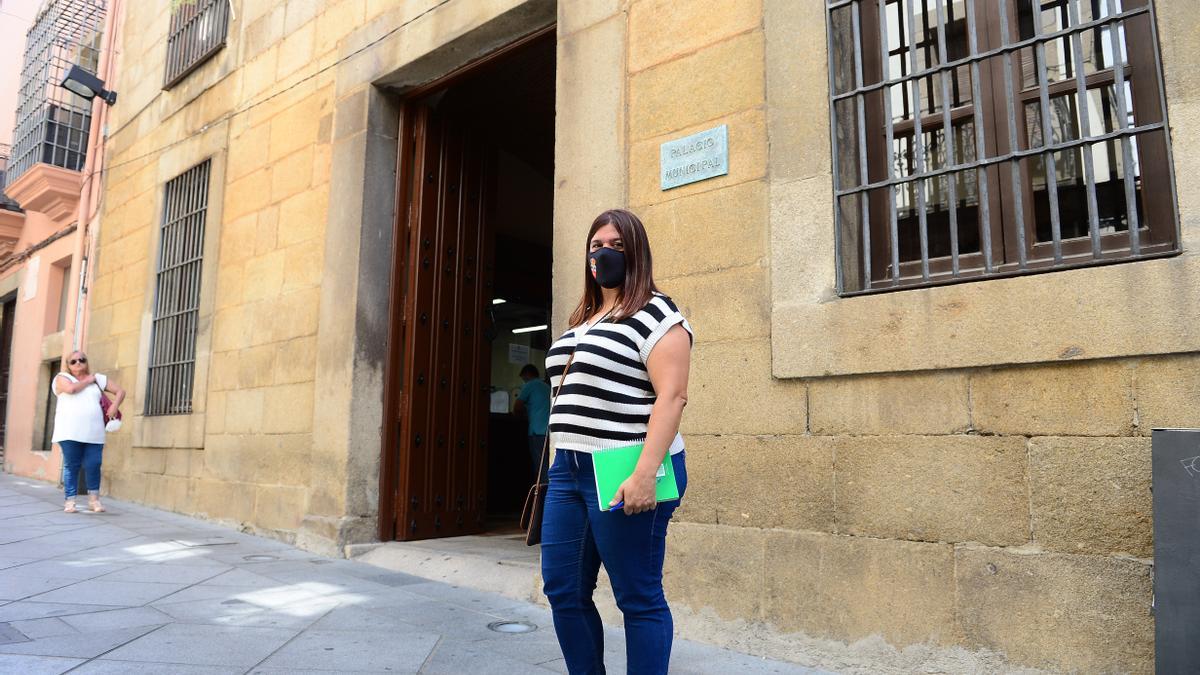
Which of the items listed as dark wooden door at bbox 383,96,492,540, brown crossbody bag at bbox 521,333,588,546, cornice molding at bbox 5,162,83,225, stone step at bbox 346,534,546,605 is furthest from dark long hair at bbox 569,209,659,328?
cornice molding at bbox 5,162,83,225

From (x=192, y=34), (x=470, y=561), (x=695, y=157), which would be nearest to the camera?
(x=695, y=157)

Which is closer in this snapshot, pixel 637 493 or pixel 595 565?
pixel 637 493

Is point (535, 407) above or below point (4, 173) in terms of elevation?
below

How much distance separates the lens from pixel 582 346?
7.99 ft

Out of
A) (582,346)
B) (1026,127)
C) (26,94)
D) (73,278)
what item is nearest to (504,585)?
(582,346)

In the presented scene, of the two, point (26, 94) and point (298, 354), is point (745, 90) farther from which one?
point (26, 94)

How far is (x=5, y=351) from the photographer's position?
44.4 ft

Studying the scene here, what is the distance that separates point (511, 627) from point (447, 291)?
309cm

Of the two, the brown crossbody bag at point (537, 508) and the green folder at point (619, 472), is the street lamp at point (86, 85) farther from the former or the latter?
the green folder at point (619, 472)

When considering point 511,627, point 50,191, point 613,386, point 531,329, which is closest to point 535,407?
point 531,329

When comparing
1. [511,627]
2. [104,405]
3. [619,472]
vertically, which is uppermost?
[104,405]

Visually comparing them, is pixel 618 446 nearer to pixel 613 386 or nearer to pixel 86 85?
pixel 613 386

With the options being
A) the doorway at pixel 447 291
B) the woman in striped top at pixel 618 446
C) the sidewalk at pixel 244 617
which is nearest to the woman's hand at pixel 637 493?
the woman in striped top at pixel 618 446

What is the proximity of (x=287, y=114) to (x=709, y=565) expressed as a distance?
5.28m
